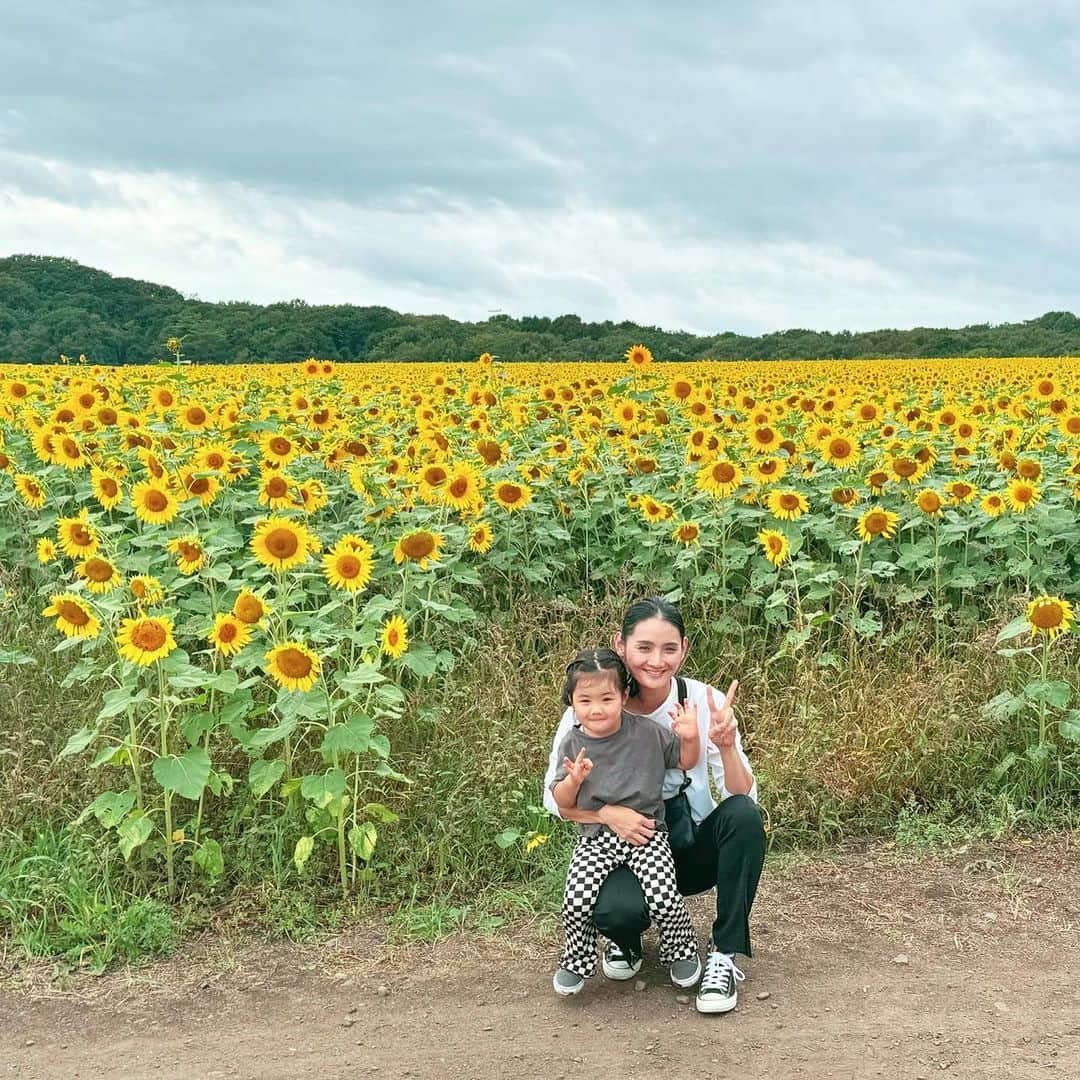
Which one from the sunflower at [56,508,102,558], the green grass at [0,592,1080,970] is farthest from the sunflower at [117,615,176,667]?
the sunflower at [56,508,102,558]

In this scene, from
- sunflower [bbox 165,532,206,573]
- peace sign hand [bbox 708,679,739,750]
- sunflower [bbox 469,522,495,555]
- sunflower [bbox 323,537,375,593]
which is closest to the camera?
peace sign hand [bbox 708,679,739,750]

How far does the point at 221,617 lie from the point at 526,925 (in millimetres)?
1494

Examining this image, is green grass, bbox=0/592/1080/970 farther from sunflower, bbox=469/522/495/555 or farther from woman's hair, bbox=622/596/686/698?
woman's hair, bbox=622/596/686/698

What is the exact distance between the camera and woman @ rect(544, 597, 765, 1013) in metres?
3.71

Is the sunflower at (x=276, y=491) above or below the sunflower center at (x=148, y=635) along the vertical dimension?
above

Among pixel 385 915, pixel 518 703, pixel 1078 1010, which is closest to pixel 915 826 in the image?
pixel 1078 1010

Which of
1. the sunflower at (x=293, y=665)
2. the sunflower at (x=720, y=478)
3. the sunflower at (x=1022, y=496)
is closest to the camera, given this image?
the sunflower at (x=293, y=665)

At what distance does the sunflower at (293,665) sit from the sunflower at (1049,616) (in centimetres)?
278

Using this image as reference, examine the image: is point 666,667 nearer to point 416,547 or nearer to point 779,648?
point 416,547

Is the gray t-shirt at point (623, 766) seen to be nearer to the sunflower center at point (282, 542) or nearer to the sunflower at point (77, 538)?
the sunflower center at point (282, 542)

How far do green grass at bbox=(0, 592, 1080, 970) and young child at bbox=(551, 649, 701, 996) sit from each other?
63cm

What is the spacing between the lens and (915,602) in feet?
21.6

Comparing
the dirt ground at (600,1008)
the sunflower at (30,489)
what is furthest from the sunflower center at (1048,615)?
the sunflower at (30,489)

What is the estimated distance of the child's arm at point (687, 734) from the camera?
12.0 ft
